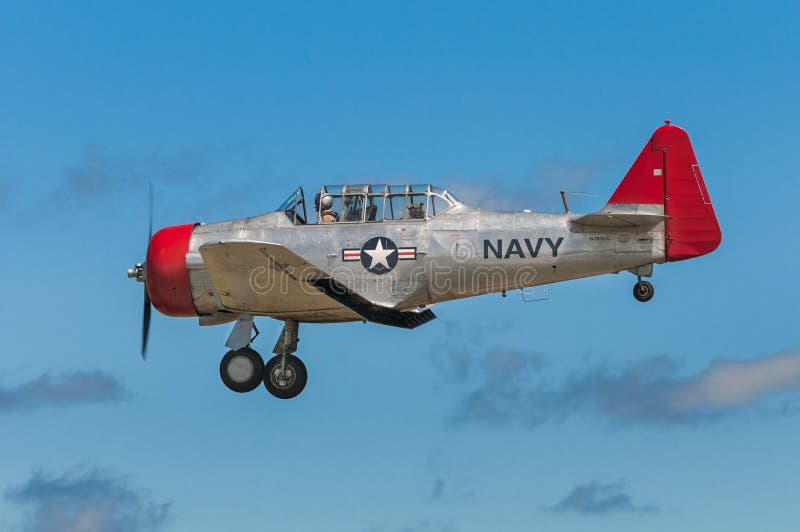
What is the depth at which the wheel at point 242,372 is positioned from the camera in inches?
1049

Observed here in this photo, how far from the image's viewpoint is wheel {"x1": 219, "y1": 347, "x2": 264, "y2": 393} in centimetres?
2666

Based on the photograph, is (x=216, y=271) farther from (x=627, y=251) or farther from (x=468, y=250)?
(x=627, y=251)

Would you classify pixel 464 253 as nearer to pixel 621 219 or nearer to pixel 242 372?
pixel 621 219

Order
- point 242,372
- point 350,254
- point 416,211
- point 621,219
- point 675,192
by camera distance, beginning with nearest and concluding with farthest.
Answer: point 621,219 < point 675,192 < point 350,254 < point 416,211 < point 242,372

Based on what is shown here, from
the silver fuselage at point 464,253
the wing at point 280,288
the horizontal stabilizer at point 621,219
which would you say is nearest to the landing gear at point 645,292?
the silver fuselage at point 464,253

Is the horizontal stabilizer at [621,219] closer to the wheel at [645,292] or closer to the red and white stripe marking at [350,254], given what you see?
the wheel at [645,292]

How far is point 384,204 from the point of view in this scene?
26484 millimetres

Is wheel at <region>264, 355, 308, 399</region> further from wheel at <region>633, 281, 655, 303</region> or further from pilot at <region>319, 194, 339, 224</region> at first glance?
wheel at <region>633, 281, 655, 303</region>

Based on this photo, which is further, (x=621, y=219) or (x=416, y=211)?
(x=416, y=211)

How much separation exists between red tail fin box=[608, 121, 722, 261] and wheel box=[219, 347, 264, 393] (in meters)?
6.56

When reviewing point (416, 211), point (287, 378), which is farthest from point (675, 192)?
point (287, 378)

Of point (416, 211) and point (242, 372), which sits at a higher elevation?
point (416, 211)

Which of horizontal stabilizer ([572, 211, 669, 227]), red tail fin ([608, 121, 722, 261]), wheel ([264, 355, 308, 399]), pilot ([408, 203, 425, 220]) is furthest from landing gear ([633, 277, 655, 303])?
wheel ([264, 355, 308, 399])

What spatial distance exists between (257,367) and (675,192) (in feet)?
24.8
